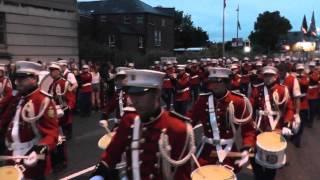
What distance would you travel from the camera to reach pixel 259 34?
113m

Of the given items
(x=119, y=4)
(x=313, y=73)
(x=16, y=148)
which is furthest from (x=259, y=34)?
(x=16, y=148)

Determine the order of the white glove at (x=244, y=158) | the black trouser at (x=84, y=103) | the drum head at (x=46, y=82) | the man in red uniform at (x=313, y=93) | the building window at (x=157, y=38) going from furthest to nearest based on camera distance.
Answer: the building window at (x=157, y=38), the black trouser at (x=84, y=103), the man in red uniform at (x=313, y=93), the drum head at (x=46, y=82), the white glove at (x=244, y=158)

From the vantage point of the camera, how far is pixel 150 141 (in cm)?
472

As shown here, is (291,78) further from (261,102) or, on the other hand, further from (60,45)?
(60,45)

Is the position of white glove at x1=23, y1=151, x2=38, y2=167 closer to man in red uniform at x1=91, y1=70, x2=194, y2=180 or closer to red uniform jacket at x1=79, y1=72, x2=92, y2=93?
man in red uniform at x1=91, y1=70, x2=194, y2=180

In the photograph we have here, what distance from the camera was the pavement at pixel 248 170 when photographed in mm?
10453

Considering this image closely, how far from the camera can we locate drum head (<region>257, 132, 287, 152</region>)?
7789 millimetres

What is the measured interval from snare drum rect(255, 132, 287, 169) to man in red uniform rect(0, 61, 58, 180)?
279cm

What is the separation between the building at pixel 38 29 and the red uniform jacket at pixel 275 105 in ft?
66.6

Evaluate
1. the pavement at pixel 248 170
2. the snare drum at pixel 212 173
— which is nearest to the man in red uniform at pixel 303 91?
the pavement at pixel 248 170

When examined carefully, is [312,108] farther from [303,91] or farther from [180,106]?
[180,106]

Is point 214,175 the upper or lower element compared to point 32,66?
lower

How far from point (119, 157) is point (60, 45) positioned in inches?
1174

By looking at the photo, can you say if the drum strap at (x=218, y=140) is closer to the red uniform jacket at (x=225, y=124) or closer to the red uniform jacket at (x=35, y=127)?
the red uniform jacket at (x=225, y=124)
